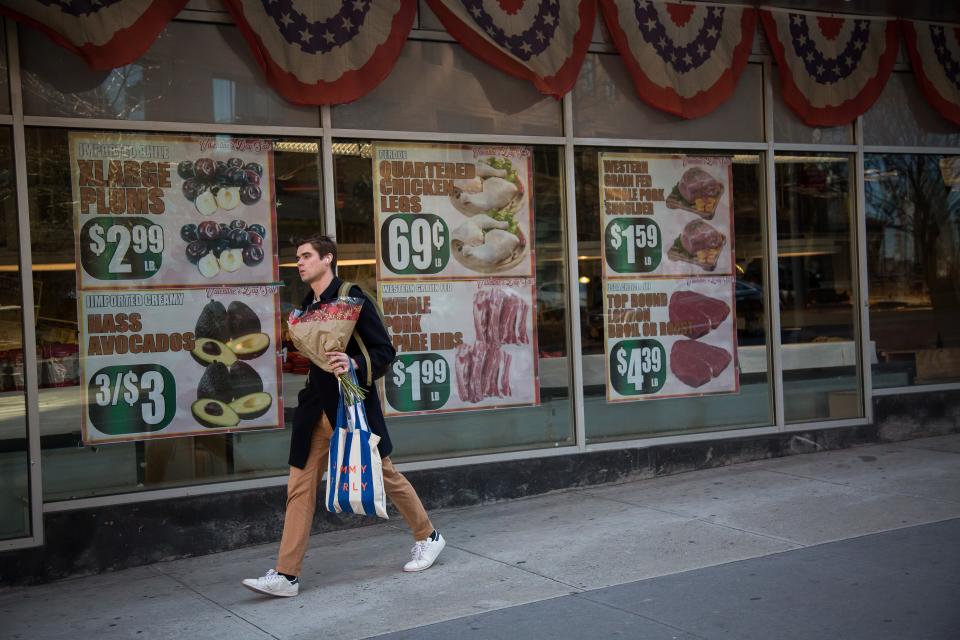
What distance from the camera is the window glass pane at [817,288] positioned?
31.4 feet

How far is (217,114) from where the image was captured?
23.8ft

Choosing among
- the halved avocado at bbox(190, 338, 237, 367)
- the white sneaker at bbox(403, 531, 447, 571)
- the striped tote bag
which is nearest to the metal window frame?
the halved avocado at bbox(190, 338, 237, 367)

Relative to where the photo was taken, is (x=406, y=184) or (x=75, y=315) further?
(x=406, y=184)

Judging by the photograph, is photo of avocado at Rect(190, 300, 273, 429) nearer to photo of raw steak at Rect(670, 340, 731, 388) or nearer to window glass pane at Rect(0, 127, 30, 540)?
window glass pane at Rect(0, 127, 30, 540)

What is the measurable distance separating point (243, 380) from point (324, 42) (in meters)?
2.48

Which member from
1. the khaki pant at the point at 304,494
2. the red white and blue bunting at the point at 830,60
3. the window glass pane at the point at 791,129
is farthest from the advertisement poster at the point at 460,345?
the red white and blue bunting at the point at 830,60

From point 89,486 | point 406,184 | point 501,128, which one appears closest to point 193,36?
point 406,184

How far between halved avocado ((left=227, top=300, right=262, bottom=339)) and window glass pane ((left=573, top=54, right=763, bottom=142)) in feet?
10.2

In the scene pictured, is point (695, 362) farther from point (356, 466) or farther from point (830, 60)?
point (356, 466)

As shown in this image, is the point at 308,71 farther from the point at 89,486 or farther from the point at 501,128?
the point at 89,486

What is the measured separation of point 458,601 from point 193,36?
423 cm

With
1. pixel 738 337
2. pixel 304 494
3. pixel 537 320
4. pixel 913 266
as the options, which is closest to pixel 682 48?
pixel 738 337

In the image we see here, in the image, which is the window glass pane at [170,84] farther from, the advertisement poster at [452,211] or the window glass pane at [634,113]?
the window glass pane at [634,113]

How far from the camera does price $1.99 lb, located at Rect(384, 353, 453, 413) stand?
26.0 ft
